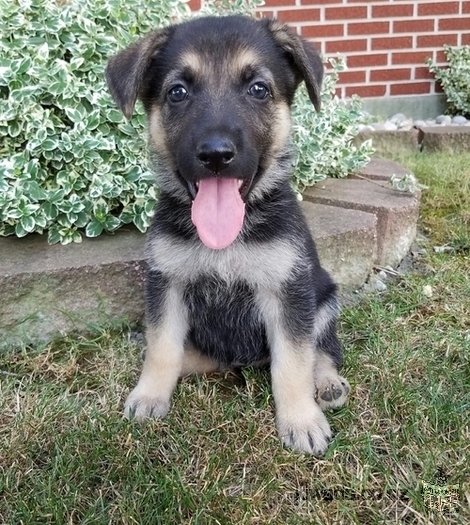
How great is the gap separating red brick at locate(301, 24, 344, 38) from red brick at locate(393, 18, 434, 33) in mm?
755

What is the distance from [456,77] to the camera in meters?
7.44

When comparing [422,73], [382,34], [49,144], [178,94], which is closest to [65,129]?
[49,144]

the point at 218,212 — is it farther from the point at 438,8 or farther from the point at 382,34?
the point at 438,8

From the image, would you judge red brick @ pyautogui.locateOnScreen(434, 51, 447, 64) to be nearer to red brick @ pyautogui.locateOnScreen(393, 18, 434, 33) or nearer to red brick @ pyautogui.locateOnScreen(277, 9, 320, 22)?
red brick @ pyautogui.locateOnScreen(393, 18, 434, 33)

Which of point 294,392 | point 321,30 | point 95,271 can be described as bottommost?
point 294,392

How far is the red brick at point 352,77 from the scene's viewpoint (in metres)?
7.53

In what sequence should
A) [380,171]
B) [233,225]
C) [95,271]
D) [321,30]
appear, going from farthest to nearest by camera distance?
[321,30], [380,171], [95,271], [233,225]

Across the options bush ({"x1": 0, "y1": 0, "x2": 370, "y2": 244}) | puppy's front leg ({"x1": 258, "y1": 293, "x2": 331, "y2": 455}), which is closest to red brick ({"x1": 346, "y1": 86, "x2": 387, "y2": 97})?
bush ({"x1": 0, "y1": 0, "x2": 370, "y2": 244})

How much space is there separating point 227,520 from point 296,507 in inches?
11.1

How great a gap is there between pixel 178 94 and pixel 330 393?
1.57 m

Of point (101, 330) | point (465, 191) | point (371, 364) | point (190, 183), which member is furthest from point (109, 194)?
point (465, 191)

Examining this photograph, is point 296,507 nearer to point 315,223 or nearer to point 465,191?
point 315,223

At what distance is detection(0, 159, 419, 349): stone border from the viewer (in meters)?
3.50

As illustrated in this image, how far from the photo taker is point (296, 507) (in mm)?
2293
